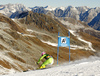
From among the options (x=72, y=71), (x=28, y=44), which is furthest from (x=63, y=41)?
(x=28, y=44)

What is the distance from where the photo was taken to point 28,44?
8038 centimetres

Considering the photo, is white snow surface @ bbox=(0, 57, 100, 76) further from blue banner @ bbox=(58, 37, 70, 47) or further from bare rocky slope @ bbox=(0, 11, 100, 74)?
bare rocky slope @ bbox=(0, 11, 100, 74)

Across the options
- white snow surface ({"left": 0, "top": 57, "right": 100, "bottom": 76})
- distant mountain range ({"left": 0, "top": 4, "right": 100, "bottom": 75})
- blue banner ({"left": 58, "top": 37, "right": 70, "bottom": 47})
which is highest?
white snow surface ({"left": 0, "top": 57, "right": 100, "bottom": 76})

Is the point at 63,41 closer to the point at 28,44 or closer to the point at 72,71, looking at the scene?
the point at 72,71

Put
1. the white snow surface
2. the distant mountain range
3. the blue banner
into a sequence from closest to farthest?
1. the white snow surface
2. the blue banner
3. the distant mountain range

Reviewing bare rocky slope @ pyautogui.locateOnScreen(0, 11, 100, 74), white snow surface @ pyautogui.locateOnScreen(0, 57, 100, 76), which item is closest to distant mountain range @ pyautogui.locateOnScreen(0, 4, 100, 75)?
bare rocky slope @ pyautogui.locateOnScreen(0, 11, 100, 74)

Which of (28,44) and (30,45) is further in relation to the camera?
(30,45)

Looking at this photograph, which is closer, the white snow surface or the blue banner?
the white snow surface

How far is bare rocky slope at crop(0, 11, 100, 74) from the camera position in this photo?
53.4 m

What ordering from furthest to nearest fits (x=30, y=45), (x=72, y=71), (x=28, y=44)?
1. (x=30, y=45)
2. (x=28, y=44)
3. (x=72, y=71)

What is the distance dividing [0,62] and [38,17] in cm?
12942

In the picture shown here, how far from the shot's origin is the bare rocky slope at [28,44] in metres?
53.4

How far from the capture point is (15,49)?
67.2 metres

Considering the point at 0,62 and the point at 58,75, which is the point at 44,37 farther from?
the point at 58,75
